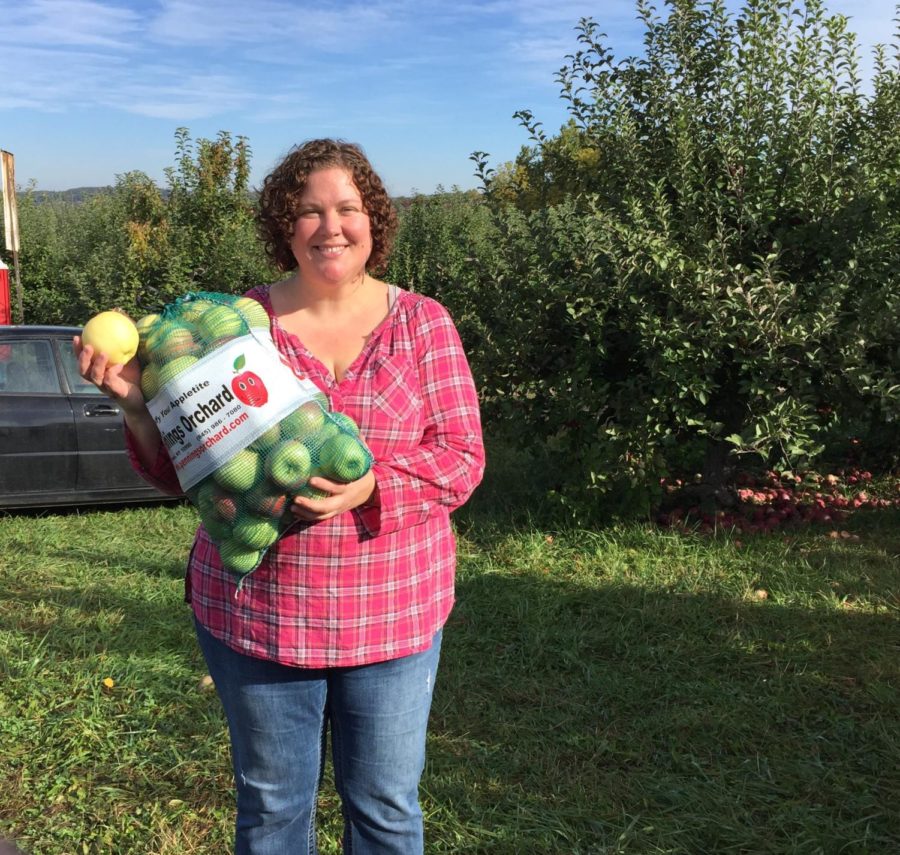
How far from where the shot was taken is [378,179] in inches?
83.7

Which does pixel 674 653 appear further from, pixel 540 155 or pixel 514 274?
pixel 540 155

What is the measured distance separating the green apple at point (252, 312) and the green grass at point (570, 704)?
186cm

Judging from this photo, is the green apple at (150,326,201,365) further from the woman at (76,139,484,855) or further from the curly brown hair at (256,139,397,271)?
the curly brown hair at (256,139,397,271)

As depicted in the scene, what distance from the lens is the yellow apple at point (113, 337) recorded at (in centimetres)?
180

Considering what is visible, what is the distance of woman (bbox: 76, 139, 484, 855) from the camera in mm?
1885

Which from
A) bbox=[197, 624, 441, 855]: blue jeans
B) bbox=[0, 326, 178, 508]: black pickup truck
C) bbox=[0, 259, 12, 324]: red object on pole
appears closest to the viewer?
bbox=[197, 624, 441, 855]: blue jeans

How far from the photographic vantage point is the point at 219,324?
1819 mm

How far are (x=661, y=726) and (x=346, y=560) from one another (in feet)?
7.45

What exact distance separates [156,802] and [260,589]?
1.74 m

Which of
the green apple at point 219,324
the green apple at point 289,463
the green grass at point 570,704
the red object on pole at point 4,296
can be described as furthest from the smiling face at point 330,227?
the red object on pole at point 4,296

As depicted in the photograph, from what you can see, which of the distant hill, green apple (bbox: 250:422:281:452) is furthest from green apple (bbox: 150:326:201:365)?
the distant hill

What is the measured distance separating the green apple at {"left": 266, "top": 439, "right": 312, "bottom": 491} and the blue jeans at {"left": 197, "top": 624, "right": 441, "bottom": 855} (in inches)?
17.9

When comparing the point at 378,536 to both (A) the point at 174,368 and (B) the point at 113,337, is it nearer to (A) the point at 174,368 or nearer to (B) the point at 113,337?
(A) the point at 174,368

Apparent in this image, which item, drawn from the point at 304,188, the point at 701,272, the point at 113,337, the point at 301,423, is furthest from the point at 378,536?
the point at 701,272
